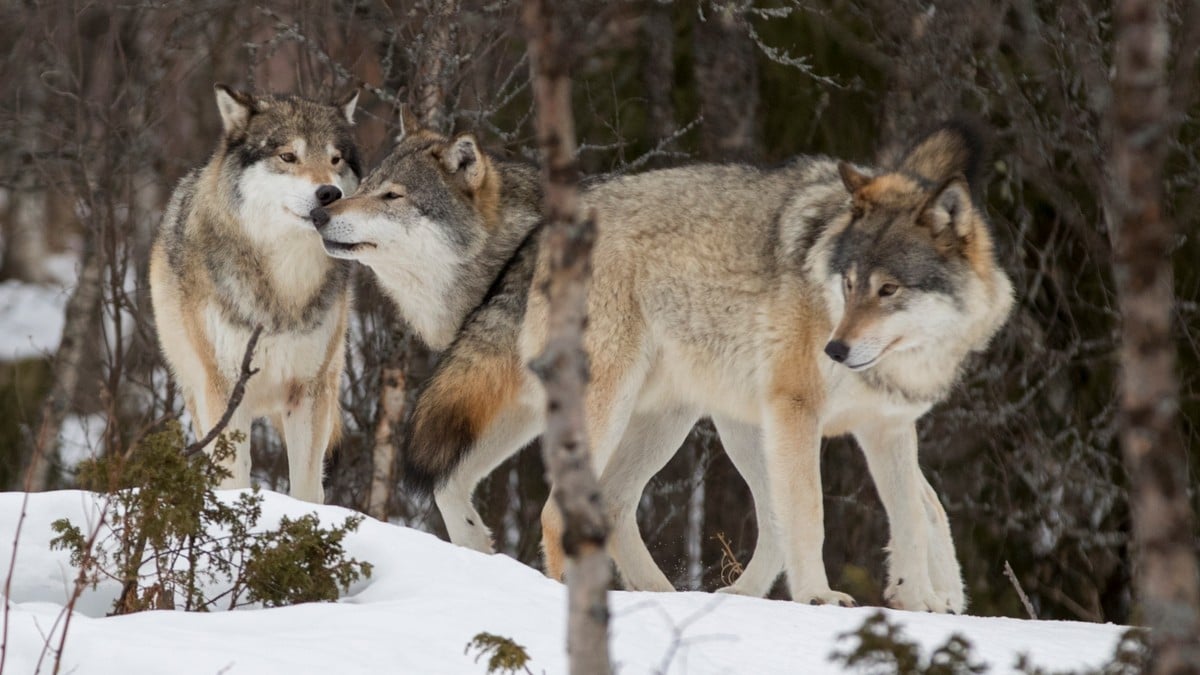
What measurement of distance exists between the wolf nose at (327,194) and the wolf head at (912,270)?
2.35 meters

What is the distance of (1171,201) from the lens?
9.77 metres

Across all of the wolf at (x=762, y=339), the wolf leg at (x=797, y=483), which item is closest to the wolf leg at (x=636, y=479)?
the wolf at (x=762, y=339)

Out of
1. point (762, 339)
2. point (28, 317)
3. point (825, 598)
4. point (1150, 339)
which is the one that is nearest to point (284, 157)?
point (762, 339)

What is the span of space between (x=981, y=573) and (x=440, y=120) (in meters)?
5.64

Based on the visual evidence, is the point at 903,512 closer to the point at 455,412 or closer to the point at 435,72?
the point at 455,412

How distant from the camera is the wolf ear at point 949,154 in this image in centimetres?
622

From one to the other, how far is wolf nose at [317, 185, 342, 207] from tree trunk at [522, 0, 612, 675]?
4263 millimetres

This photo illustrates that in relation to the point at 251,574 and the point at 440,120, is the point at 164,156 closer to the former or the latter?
the point at 440,120

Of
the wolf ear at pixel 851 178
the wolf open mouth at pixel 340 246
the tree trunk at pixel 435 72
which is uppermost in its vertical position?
the tree trunk at pixel 435 72

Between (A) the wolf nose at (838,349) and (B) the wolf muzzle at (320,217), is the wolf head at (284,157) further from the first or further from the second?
(A) the wolf nose at (838,349)

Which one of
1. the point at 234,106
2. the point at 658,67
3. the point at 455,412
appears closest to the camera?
the point at 455,412

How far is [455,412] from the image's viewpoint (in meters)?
6.51

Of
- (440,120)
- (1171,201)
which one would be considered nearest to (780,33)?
(1171,201)

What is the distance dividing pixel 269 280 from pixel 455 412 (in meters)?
1.26
